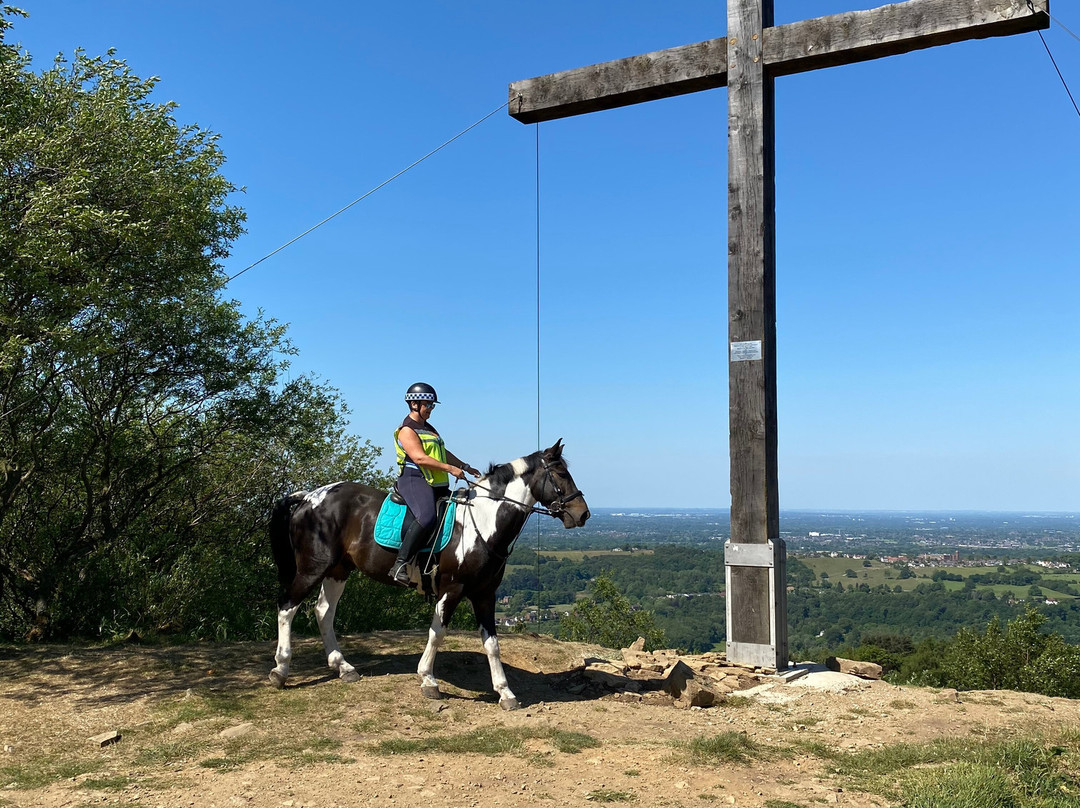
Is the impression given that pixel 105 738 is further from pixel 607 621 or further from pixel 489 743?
pixel 607 621

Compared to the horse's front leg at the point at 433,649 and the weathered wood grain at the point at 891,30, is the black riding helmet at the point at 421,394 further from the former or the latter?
the weathered wood grain at the point at 891,30

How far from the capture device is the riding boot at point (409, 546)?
7504 mm

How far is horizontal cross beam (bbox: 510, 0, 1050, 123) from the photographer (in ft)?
24.9

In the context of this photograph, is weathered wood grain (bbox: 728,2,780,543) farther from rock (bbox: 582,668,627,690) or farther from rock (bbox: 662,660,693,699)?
rock (bbox: 582,668,627,690)

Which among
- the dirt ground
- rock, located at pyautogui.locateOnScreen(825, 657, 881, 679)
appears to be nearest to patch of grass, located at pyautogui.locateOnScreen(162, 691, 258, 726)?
the dirt ground

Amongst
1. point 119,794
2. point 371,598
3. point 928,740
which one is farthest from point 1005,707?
point 371,598

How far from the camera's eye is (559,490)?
750cm

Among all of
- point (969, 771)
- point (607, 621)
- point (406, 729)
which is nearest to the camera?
point (969, 771)

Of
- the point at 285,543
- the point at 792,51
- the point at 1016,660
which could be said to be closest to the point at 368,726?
the point at 285,543

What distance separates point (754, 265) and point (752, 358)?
3.19ft

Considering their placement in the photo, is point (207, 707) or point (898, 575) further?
point (898, 575)

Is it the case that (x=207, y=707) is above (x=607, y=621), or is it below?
above

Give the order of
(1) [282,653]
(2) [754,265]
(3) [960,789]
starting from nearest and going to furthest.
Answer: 1. (3) [960,789]
2. (1) [282,653]
3. (2) [754,265]

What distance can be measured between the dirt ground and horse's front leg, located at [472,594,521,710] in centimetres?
25
